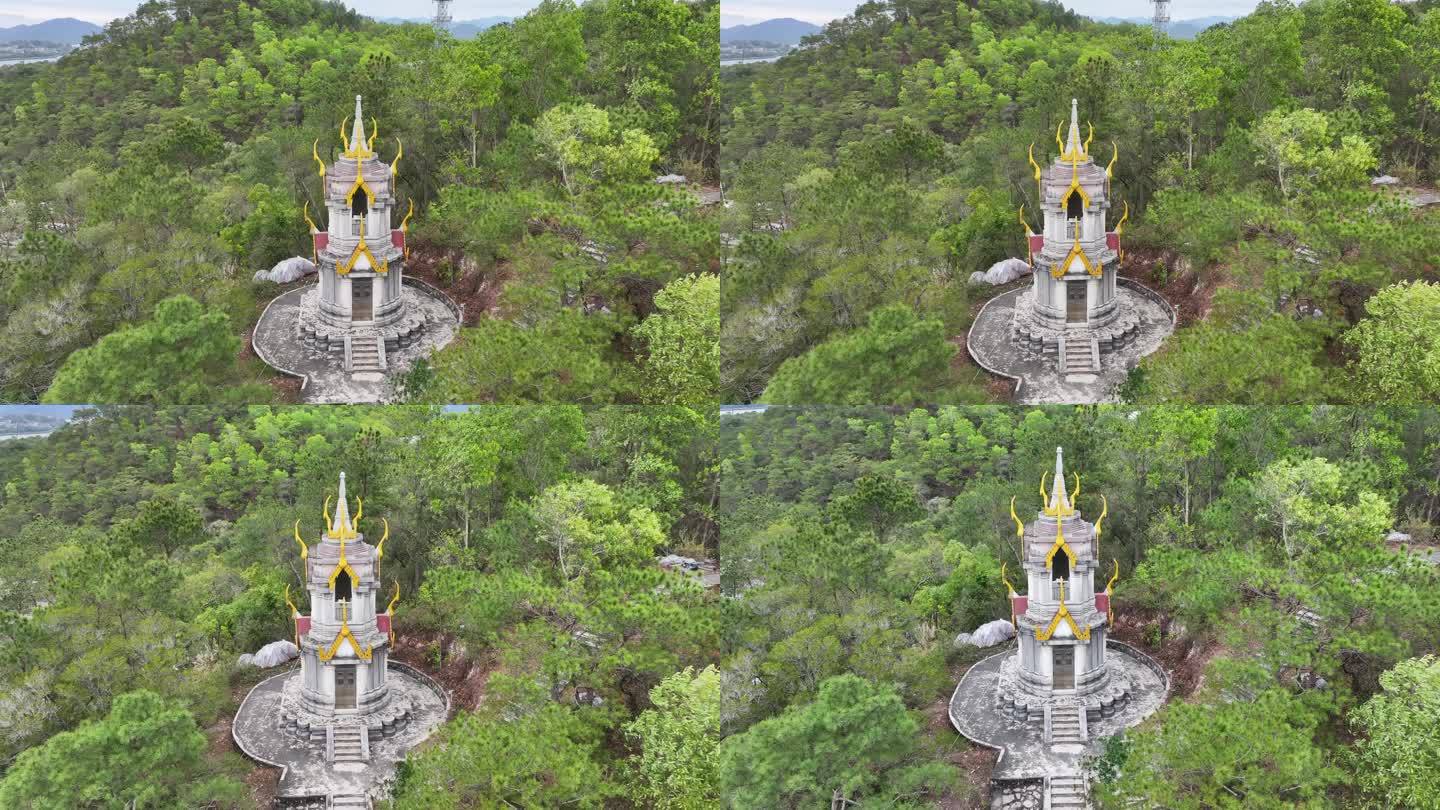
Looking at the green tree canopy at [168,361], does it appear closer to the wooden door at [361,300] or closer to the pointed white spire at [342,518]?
the wooden door at [361,300]

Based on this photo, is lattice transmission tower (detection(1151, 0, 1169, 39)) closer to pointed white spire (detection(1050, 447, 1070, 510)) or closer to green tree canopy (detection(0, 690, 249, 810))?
pointed white spire (detection(1050, 447, 1070, 510))

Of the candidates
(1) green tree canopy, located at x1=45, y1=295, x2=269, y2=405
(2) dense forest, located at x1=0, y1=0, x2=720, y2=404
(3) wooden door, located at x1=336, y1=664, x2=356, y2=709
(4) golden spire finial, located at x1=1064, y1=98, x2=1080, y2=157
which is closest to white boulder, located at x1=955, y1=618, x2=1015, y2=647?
(2) dense forest, located at x1=0, y1=0, x2=720, y2=404

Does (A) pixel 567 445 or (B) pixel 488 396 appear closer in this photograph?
(B) pixel 488 396

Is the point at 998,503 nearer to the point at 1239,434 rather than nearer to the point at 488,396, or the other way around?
the point at 1239,434

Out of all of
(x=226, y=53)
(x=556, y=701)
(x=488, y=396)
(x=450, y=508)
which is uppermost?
(x=226, y=53)

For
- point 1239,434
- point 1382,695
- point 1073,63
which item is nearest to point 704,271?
point 1073,63

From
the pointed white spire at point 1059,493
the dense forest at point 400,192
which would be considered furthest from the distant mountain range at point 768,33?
the pointed white spire at point 1059,493

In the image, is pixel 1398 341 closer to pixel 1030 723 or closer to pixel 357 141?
pixel 1030 723
